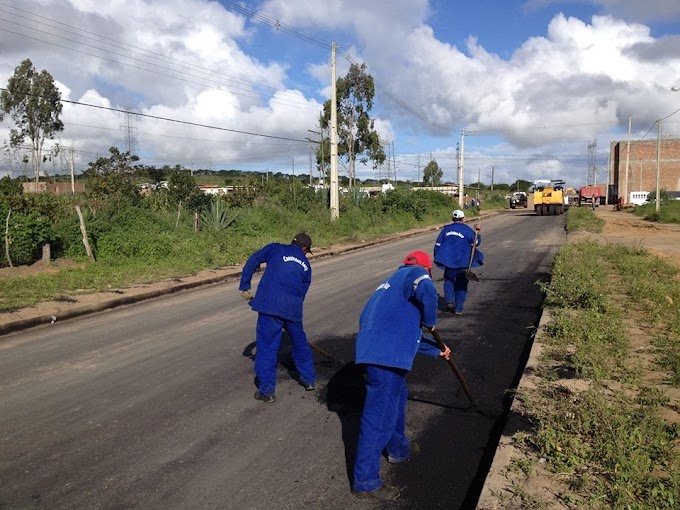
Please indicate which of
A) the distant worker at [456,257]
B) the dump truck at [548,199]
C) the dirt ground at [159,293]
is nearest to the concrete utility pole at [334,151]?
the dirt ground at [159,293]

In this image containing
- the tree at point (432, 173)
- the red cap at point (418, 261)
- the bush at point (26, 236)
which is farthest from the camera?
the tree at point (432, 173)

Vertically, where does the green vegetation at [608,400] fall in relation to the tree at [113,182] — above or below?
below

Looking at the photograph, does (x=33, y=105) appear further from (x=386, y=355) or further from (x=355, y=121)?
(x=386, y=355)

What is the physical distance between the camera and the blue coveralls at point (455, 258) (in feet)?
29.3

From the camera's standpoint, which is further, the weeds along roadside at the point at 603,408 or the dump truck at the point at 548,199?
the dump truck at the point at 548,199

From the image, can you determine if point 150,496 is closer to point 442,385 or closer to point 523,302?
point 442,385

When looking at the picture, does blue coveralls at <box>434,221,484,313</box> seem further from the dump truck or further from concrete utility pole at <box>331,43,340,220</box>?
the dump truck

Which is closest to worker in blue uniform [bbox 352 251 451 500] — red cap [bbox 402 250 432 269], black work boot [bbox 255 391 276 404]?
red cap [bbox 402 250 432 269]

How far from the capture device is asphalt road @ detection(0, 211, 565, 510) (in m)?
3.69

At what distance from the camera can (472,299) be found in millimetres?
10359

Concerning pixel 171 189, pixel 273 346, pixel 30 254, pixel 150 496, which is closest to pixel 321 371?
pixel 273 346

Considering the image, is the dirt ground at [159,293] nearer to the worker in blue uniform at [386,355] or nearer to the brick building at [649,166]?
the worker in blue uniform at [386,355]

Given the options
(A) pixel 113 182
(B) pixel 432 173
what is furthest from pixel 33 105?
(B) pixel 432 173

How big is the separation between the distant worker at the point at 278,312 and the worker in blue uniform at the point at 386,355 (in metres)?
1.65
